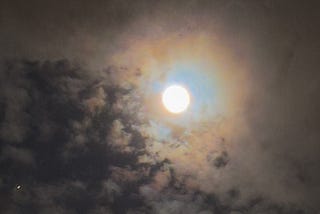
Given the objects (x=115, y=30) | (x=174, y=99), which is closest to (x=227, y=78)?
(x=174, y=99)

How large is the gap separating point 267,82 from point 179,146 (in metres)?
3.25

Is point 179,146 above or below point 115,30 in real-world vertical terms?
below

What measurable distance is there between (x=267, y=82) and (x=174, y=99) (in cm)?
269

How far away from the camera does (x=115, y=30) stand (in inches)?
404

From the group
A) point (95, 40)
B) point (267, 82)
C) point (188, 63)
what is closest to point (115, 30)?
point (95, 40)

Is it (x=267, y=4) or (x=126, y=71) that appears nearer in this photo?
(x=267, y=4)

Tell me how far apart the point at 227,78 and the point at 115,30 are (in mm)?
3387

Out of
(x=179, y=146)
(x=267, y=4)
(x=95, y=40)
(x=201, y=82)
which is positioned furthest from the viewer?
(x=179, y=146)

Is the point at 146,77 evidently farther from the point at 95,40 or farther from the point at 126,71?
the point at 95,40

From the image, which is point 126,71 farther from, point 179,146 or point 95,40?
point 179,146

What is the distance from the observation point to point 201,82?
11.2 metres

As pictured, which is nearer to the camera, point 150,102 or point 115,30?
point 115,30

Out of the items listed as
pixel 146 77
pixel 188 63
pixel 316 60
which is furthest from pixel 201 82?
pixel 316 60

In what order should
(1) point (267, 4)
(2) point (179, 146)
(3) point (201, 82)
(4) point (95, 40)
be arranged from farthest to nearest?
1. (2) point (179, 146)
2. (3) point (201, 82)
3. (4) point (95, 40)
4. (1) point (267, 4)
